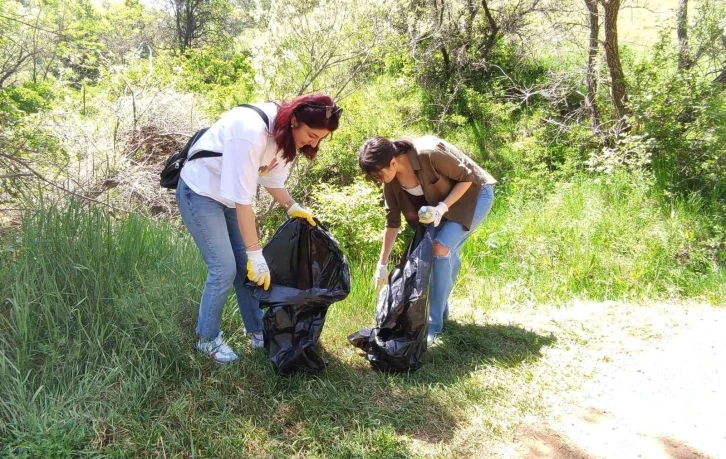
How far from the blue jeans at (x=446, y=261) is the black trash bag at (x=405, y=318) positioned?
175mm

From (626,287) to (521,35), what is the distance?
6640mm

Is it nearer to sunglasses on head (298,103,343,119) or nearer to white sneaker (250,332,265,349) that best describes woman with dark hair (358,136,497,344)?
sunglasses on head (298,103,343,119)

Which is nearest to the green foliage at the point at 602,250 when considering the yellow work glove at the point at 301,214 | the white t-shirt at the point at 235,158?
the yellow work glove at the point at 301,214

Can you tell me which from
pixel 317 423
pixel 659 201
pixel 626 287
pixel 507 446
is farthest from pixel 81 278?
pixel 659 201

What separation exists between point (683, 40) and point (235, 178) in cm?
674

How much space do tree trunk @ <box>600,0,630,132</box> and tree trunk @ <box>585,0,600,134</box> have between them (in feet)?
0.99

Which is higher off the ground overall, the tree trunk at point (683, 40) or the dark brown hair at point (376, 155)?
the tree trunk at point (683, 40)

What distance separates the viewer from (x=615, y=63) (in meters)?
6.16

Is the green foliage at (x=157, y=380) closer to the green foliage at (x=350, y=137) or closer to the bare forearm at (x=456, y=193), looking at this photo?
the bare forearm at (x=456, y=193)

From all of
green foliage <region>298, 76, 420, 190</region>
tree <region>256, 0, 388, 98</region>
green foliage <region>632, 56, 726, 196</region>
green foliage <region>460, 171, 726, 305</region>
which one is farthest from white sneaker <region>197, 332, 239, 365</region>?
green foliage <region>632, 56, 726, 196</region>

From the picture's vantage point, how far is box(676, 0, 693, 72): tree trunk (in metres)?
6.09

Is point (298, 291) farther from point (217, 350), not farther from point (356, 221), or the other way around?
point (356, 221)

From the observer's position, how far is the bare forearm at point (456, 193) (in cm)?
287

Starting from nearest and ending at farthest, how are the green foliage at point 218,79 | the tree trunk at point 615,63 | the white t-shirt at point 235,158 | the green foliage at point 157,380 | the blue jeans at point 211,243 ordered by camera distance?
the green foliage at point 157,380 → the white t-shirt at point 235,158 → the blue jeans at point 211,243 → the tree trunk at point 615,63 → the green foliage at point 218,79
